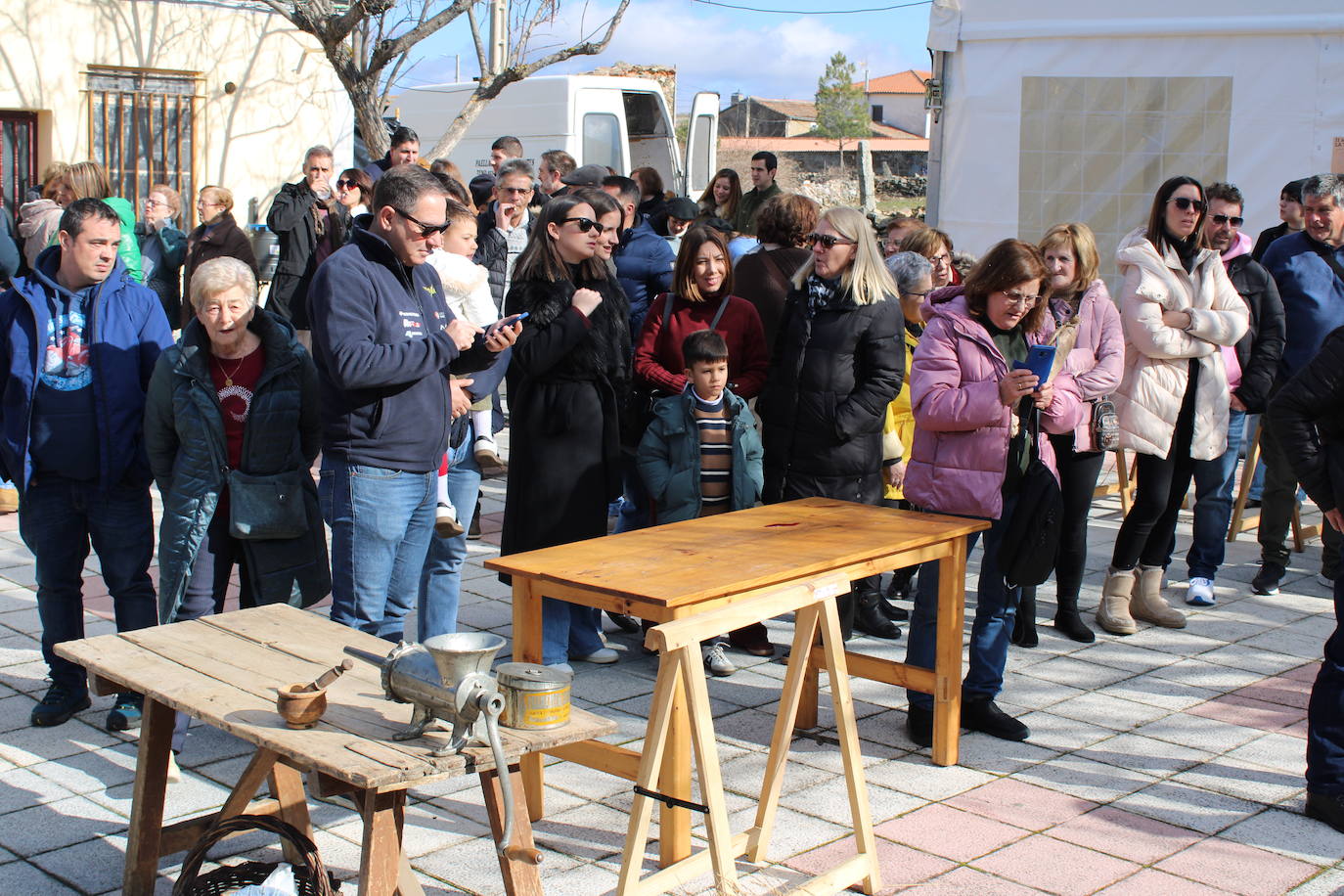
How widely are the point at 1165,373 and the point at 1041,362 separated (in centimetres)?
194

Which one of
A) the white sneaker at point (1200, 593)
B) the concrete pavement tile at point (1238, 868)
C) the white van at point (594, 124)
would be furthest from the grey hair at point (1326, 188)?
the white van at point (594, 124)

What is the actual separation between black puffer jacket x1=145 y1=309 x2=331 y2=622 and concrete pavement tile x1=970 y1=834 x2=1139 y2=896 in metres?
2.31

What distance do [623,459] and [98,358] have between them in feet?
7.42

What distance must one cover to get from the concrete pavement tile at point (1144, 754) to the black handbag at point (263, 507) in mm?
2742

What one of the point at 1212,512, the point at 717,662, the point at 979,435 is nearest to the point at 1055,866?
the point at 979,435

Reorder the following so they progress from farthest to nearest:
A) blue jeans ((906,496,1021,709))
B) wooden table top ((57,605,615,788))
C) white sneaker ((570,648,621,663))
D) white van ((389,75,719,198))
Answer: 1. white van ((389,75,719,198))
2. white sneaker ((570,648,621,663))
3. blue jeans ((906,496,1021,709))
4. wooden table top ((57,605,615,788))

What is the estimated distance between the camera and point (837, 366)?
5445 mm

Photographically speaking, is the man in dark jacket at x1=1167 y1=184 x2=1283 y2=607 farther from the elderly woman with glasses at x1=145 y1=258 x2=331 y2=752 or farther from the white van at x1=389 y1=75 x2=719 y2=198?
the white van at x1=389 y1=75 x2=719 y2=198

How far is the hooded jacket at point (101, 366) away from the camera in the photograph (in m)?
4.66

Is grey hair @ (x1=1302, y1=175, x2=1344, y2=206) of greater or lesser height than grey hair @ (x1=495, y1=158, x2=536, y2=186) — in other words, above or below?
below

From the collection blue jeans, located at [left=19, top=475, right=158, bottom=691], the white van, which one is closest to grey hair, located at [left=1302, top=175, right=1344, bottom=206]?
blue jeans, located at [left=19, top=475, right=158, bottom=691]

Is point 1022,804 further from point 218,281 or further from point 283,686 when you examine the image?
point 218,281

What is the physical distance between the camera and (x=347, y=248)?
13.8 feet

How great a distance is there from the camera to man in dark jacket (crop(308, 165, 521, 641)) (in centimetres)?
414
